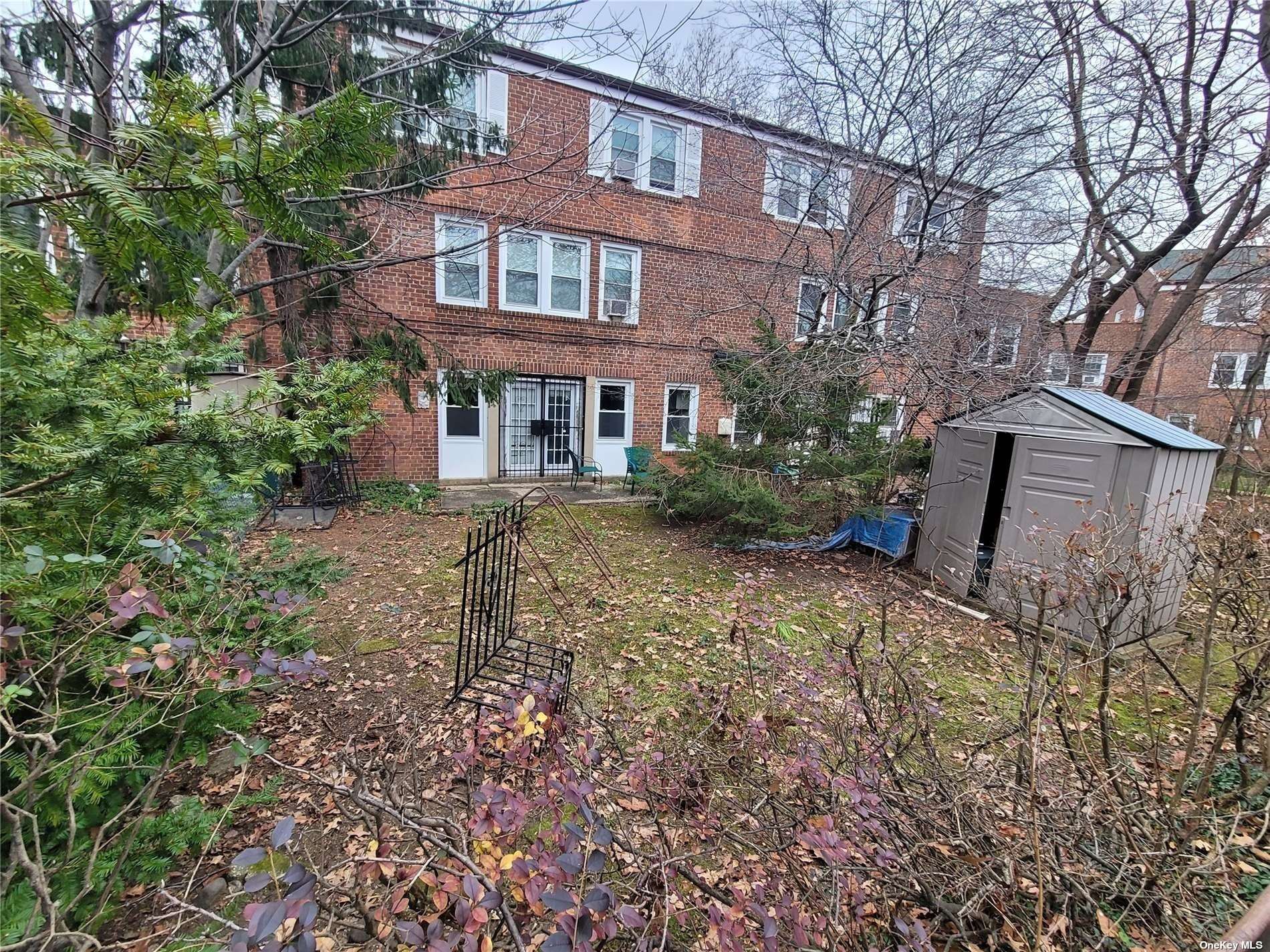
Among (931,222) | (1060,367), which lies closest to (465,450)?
(931,222)

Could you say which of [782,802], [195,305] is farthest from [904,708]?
[195,305]

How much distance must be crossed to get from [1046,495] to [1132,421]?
98 cm

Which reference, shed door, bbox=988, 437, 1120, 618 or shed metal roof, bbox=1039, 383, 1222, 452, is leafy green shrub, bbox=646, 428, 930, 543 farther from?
shed metal roof, bbox=1039, 383, 1222, 452

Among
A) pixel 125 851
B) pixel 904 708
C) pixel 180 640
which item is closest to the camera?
pixel 125 851

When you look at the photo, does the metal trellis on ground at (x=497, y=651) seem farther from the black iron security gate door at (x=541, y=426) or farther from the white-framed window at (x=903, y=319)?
the black iron security gate door at (x=541, y=426)

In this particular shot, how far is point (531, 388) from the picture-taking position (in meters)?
11.3

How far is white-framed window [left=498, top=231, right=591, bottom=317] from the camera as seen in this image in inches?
412

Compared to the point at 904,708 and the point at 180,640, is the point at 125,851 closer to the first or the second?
the point at 180,640

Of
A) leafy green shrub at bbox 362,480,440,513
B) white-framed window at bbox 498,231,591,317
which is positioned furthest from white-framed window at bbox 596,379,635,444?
leafy green shrub at bbox 362,480,440,513

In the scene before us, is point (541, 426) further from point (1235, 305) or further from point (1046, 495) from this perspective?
point (1235, 305)

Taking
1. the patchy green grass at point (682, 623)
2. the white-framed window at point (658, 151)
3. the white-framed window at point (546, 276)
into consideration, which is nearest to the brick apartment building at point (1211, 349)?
the patchy green grass at point (682, 623)

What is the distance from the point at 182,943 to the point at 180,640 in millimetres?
1210

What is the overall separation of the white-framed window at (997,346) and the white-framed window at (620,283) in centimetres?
696

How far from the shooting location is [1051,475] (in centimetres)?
512
